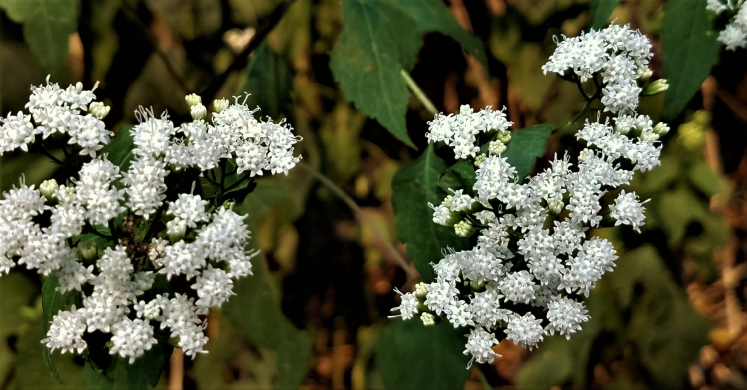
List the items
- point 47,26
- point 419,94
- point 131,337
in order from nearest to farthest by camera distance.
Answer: point 131,337 → point 47,26 → point 419,94

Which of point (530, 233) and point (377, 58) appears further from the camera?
point (377, 58)

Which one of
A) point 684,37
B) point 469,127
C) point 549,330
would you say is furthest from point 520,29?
point 549,330

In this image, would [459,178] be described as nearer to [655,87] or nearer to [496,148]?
[496,148]

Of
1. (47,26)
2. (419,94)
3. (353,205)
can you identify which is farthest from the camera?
(353,205)

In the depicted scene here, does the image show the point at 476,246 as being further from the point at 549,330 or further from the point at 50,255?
the point at 50,255

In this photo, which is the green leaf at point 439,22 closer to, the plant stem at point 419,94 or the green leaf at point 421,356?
the plant stem at point 419,94

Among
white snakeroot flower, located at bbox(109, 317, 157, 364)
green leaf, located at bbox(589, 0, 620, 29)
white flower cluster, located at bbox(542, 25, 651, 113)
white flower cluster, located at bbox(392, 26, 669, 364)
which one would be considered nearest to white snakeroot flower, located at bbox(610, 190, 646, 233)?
white flower cluster, located at bbox(392, 26, 669, 364)

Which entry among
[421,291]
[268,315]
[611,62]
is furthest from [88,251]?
[611,62]

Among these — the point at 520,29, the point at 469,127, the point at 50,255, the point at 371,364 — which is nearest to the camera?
the point at 50,255
